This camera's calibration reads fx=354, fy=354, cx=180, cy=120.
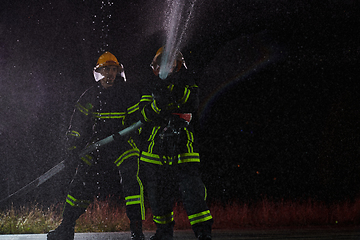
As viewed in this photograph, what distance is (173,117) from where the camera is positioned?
321 centimetres

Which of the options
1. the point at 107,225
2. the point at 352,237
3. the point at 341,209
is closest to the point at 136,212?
the point at 107,225

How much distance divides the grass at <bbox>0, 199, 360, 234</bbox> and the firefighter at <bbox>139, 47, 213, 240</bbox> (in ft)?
9.41

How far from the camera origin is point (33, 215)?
19.2ft

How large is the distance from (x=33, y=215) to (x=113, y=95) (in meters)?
3.04

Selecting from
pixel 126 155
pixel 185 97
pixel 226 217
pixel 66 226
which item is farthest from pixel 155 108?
pixel 226 217

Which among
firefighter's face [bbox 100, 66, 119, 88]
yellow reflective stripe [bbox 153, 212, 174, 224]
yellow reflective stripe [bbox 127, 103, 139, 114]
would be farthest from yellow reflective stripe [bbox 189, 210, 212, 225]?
firefighter's face [bbox 100, 66, 119, 88]

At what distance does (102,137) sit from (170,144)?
3.91 ft

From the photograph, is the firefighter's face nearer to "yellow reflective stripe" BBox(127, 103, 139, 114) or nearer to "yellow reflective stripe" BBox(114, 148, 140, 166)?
"yellow reflective stripe" BBox(127, 103, 139, 114)

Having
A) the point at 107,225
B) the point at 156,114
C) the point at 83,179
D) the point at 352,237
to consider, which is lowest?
the point at 352,237

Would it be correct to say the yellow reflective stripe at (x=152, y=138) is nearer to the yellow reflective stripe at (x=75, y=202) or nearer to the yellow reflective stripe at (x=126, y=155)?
the yellow reflective stripe at (x=126, y=155)

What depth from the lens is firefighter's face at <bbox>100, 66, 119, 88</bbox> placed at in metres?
4.10

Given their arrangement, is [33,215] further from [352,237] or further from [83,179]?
[352,237]

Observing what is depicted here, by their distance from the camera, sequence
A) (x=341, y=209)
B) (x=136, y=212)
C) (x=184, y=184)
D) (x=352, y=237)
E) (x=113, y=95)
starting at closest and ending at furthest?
(x=184, y=184), (x=136, y=212), (x=113, y=95), (x=352, y=237), (x=341, y=209)

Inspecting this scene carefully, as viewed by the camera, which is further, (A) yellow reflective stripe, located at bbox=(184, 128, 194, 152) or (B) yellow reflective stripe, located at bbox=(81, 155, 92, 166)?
(B) yellow reflective stripe, located at bbox=(81, 155, 92, 166)
